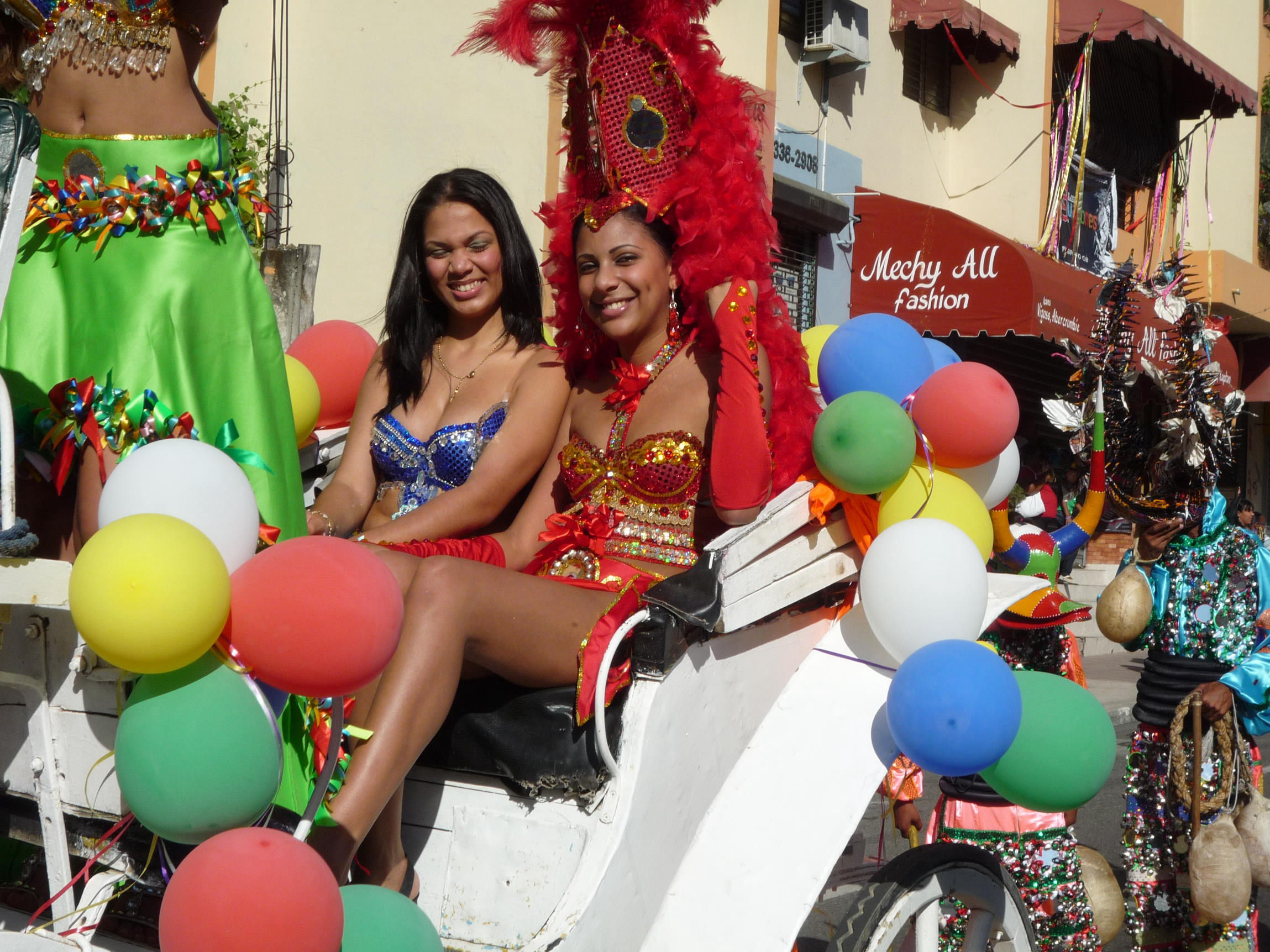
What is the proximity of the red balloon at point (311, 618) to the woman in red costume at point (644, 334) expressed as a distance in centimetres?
82

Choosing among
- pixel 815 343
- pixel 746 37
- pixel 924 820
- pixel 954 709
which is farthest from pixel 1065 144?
pixel 954 709

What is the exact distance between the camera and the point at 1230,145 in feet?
63.5

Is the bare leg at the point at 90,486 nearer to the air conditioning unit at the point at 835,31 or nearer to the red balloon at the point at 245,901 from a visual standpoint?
the red balloon at the point at 245,901

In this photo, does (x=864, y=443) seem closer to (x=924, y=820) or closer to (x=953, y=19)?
(x=924, y=820)

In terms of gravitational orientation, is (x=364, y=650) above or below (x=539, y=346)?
below

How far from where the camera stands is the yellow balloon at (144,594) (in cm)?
161

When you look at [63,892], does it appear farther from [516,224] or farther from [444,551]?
[516,224]

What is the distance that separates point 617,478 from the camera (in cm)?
306

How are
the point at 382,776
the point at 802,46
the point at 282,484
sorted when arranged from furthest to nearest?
the point at 802,46 → the point at 282,484 → the point at 382,776

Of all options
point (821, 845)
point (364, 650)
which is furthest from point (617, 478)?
point (364, 650)

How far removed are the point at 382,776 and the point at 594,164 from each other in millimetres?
1637

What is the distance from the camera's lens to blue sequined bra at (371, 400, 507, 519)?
3299mm

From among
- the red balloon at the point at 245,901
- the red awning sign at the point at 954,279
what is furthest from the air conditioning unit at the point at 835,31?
the red balloon at the point at 245,901

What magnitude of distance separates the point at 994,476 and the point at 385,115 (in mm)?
6843
